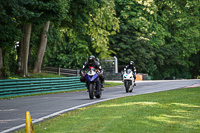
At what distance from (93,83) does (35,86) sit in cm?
787

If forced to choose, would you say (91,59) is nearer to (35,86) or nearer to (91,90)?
(91,90)

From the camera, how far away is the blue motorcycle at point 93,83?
1608 centimetres

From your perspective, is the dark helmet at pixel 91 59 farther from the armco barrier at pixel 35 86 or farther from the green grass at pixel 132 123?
the armco barrier at pixel 35 86

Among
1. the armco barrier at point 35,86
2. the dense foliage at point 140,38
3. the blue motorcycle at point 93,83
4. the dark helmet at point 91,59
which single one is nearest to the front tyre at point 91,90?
the blue motorcycle at point 93,83

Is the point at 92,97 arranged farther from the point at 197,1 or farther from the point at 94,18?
the point at 197,1

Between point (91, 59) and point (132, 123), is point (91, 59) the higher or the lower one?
the higher one

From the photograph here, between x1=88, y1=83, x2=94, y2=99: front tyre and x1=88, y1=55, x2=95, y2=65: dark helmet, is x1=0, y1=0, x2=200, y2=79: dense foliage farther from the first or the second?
x1=88, y1=83, x2=94, y2=99: front tyre

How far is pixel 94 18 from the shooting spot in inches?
1412

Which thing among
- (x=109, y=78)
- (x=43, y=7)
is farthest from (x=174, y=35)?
(x=43, y=7)

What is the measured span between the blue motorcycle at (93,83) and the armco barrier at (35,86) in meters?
6.15

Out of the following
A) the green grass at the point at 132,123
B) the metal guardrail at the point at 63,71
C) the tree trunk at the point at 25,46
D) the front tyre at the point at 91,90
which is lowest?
the green grass at the point at 132,123

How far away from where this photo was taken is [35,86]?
23.2 m

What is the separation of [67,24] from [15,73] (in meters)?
5.41

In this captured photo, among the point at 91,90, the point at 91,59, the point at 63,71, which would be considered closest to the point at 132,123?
the point at 91,90
